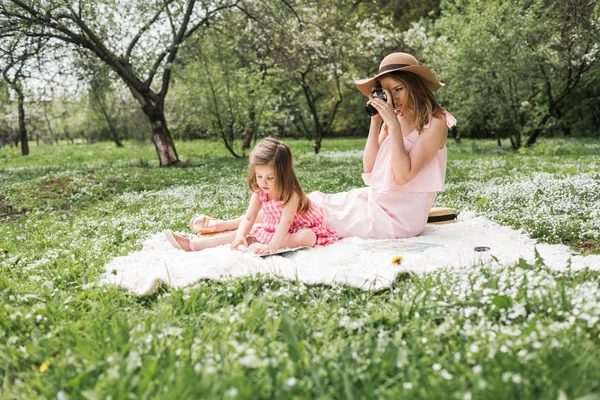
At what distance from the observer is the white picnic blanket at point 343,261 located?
3.48 m

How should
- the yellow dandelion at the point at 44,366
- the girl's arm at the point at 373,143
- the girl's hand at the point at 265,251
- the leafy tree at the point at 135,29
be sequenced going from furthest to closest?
the leafy tree at the point at 135,29, the girl's arm at the point at 373,143, the girl's hand at the point at 265,251, the yellow dandelion at the point at 44,366

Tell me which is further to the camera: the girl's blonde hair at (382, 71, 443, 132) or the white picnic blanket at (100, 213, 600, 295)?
the girl's blonde hair at (382, 71, 443, 132)

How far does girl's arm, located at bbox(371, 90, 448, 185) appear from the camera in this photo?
15.2 ft

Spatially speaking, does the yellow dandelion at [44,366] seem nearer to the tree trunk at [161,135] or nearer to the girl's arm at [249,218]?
the girl's arm at [249,218]

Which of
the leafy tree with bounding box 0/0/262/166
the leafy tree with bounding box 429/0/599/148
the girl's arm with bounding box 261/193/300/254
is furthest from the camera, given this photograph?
the leafy tree with bounding box 429/0/599/148

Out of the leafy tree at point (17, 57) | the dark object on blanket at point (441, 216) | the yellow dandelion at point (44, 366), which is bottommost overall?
the yellow dandelion at point (44, 366)

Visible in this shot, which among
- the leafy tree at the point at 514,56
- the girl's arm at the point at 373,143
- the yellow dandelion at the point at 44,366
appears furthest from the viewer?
the leafy tree at the point at 514,56

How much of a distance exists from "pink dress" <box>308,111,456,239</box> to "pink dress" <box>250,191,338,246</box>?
25 centimetres

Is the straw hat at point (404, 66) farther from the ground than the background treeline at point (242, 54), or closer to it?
closer to it

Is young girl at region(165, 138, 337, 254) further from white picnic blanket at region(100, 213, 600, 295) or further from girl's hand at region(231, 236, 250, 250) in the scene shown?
white picnic blanket at region(100, 213, 600, 295)

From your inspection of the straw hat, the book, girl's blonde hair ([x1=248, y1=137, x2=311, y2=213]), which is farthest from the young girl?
the straw hat

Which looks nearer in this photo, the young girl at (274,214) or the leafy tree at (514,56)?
the young girl at (274,214)

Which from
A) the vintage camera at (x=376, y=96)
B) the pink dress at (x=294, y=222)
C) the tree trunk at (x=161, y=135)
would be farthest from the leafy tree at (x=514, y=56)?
the pink dress at (x=294, y=222)

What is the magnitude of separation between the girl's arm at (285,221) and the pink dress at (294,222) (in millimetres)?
170
